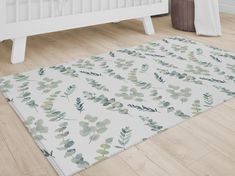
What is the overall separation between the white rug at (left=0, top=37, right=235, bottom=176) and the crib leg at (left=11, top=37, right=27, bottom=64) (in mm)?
203

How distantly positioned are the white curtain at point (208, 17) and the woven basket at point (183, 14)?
62mm

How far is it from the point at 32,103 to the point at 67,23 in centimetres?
77

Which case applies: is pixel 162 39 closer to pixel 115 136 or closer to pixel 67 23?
pixel 67 23

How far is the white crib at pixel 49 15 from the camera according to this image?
1751 millimetres

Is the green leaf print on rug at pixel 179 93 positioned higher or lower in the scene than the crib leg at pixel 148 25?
lower

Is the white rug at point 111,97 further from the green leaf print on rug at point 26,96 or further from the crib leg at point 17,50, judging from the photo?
the crib leg at point 17,50

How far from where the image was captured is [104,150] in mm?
1103

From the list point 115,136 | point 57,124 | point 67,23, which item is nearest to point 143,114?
point 115,136

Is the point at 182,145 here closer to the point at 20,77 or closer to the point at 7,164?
the point at 7,164

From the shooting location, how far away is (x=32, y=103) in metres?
1.40

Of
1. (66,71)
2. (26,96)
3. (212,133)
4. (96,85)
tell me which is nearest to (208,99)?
(212,133)

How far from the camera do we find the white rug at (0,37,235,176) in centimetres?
114

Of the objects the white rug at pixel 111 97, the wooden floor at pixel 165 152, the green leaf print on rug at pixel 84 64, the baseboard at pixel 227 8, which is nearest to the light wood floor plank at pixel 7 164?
the wooden floor at pixel 165 152

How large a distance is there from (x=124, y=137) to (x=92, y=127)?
0.15 metres
